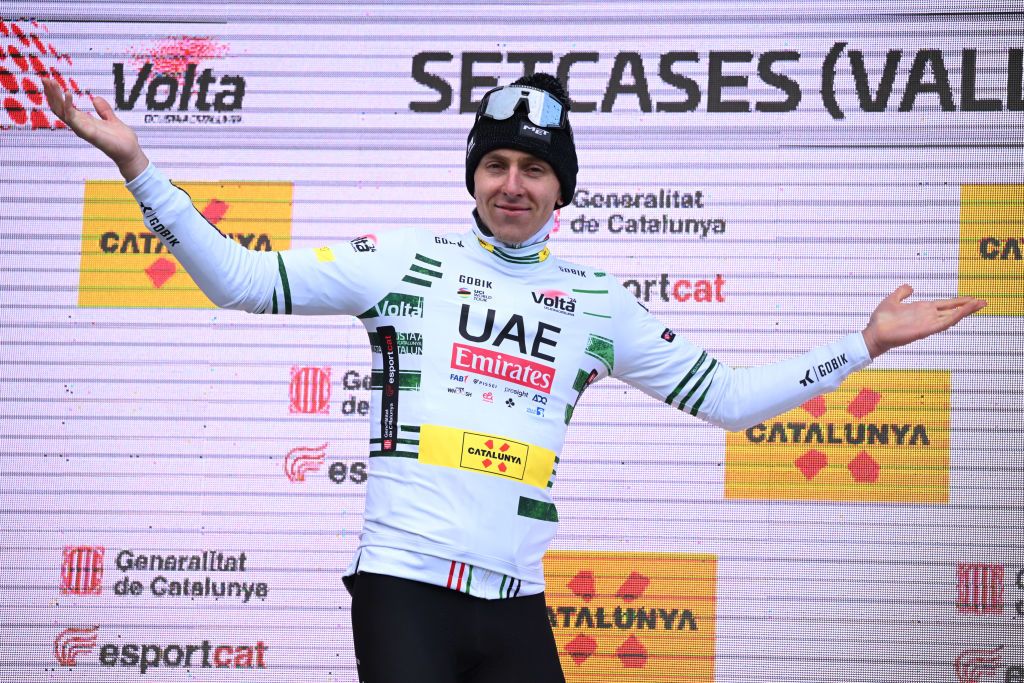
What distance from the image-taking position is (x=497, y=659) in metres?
2.38

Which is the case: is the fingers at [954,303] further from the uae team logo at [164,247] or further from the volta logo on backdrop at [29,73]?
the volta logo on backdrop at [29,73]

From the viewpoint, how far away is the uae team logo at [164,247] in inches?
180

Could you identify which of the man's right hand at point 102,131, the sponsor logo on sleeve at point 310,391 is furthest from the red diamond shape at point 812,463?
the man's right hand at point 102,131

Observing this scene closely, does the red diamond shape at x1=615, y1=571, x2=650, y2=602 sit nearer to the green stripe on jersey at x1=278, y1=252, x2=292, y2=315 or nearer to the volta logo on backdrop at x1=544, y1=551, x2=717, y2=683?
the volta logo on backdrop at x1=544, y1=551, x2=717, y2=683

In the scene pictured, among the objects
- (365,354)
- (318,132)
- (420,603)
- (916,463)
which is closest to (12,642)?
(365,354)

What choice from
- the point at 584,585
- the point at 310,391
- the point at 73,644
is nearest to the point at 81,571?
the point at 73,644

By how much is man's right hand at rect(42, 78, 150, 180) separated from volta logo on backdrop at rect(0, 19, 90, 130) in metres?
2.73

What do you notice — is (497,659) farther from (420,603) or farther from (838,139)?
(838,139)

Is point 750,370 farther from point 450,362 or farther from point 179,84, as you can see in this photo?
point 179,84

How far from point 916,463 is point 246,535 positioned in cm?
249

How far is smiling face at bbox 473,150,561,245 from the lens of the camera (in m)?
2.59

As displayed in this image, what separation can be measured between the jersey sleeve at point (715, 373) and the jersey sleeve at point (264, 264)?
0.60 meters

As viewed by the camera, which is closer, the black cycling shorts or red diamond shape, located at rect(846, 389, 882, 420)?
the black cycling shorts

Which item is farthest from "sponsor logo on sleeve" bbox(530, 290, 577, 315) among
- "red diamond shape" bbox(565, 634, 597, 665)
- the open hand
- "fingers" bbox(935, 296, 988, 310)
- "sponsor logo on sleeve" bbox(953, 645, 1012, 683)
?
"sponsor logo on sleeve" bbox(953, 645, 1012, 683)
